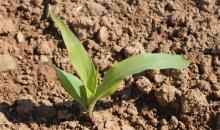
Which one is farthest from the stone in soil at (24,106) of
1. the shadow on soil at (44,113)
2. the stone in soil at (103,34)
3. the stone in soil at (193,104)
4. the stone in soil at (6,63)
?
the stone in soil at (193,104)

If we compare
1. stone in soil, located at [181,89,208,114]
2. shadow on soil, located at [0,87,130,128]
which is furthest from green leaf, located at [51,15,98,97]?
stone in soil, located at [181,89,208,114]

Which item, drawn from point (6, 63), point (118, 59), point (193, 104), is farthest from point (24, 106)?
point (193, 104)

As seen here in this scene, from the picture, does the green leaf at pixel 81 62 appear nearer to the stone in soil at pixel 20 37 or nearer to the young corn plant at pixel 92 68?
the young corn plant at pixel 92 68

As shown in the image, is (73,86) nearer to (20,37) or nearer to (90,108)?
(90,108)

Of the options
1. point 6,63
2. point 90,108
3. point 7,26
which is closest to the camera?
point 90,108

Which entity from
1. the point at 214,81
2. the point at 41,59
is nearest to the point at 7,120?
the point at 41,59

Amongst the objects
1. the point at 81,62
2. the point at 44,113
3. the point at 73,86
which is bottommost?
the point at 44,113

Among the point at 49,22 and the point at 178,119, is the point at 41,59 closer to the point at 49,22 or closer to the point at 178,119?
the point at 49,22
